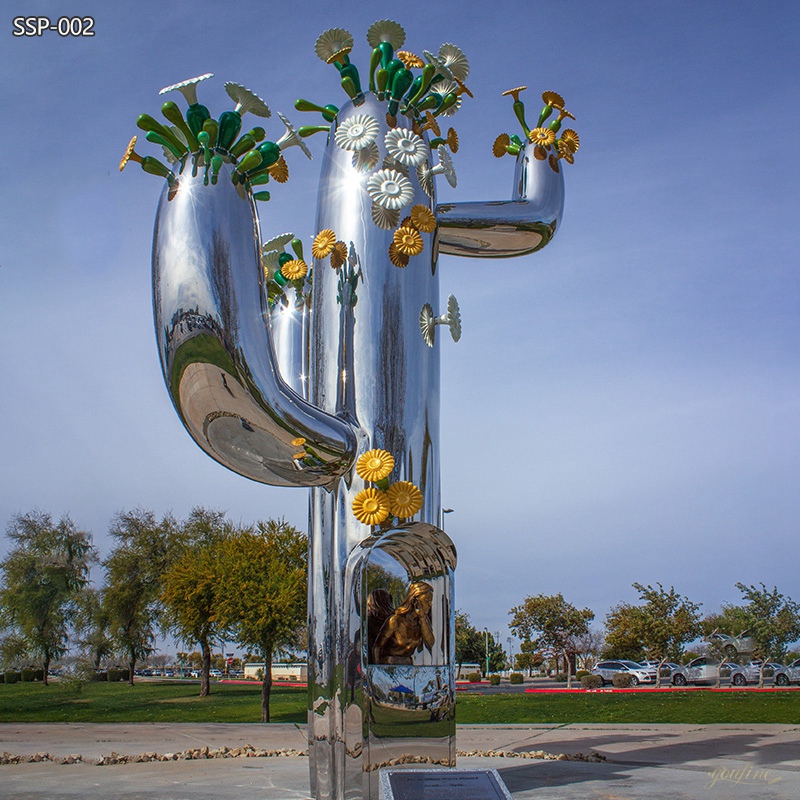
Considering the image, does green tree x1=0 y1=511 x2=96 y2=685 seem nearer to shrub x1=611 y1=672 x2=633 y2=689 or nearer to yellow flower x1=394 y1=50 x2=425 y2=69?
shrub x1=611 y1=672 x2=633 y2=689

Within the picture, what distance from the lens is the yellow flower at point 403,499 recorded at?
648 centimetres

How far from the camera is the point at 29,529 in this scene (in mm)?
39094

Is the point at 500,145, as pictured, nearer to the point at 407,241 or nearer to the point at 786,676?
the point at 407,241

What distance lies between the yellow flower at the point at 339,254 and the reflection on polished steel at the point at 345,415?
0.03 metres

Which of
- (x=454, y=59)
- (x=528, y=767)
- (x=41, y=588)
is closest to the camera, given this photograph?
(x=454, y=59)

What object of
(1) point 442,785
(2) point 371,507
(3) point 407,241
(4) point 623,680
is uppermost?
(3) point 407,241

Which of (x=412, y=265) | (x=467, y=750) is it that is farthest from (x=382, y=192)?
(x=467, y=750)

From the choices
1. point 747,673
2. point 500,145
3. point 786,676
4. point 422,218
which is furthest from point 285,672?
point 422,218

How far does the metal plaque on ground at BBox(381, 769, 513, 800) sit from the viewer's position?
5.14 meters

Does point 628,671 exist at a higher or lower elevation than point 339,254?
lower

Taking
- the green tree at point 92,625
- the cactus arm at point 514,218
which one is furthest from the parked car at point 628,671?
the cactus arm at point 514,218

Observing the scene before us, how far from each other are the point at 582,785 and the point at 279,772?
346cm

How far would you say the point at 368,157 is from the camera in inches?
286

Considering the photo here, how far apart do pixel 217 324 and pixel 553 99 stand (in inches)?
185
